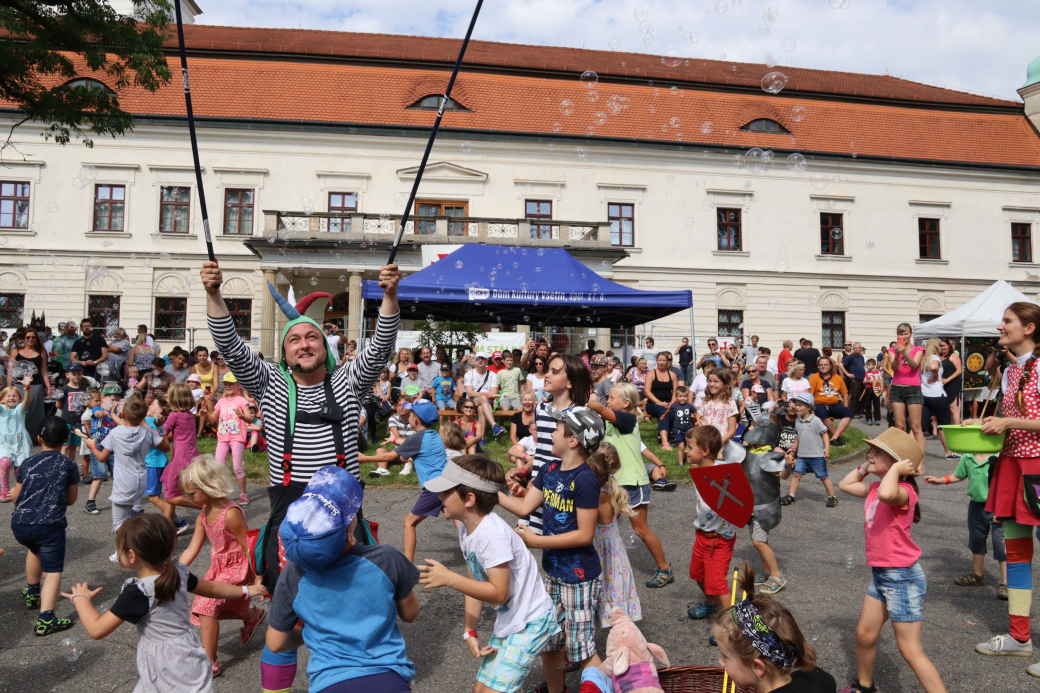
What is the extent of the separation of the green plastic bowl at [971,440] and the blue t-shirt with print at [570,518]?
206 centimetres

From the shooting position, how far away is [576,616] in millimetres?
3230

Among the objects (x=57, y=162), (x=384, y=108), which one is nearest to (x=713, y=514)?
(x=384, y=108)

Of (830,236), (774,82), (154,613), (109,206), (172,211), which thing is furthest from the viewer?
(830,236)

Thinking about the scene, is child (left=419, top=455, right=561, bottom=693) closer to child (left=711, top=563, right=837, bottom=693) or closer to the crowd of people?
the crowd of people

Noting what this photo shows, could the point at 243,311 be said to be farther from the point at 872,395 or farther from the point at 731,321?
the point at 872,395

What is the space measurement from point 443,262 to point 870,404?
1053 cm

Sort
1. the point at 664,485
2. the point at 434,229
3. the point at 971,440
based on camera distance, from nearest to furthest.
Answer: the point at 971,440 → the point at 664,485 → the point at 434,229

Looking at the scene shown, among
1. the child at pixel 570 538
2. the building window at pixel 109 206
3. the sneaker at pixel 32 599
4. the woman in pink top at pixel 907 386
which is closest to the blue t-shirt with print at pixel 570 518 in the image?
the child at pixel 570 538

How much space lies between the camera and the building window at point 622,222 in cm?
2917

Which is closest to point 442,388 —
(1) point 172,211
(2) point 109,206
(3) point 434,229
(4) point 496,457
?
(4) point 496,457

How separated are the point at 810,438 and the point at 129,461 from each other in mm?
7027

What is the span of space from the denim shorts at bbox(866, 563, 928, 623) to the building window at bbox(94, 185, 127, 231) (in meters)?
29.7

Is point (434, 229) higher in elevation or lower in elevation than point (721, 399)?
higher

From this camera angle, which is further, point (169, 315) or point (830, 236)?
point (830, 236)
